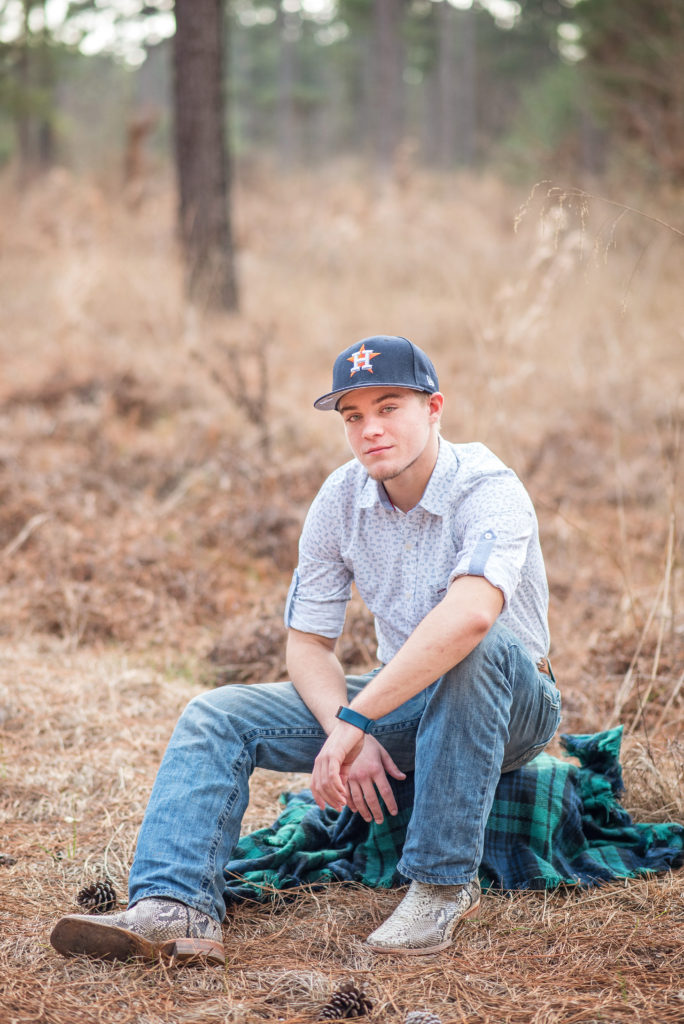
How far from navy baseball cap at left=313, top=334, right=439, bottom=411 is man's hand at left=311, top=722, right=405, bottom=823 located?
849 millimetres

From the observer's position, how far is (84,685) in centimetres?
387

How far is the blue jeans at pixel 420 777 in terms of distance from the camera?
229cm

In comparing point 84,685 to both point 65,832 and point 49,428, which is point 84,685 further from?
point 49,428

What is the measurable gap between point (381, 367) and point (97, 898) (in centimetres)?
155

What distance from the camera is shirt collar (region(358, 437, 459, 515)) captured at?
2.48 metres

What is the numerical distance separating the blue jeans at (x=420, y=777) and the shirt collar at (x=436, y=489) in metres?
0.35

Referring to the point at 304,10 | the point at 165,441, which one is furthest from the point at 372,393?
the point at 304,10

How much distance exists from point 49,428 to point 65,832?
4.09m

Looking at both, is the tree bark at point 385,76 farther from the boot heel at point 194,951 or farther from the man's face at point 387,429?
the boot heel at point 194,951

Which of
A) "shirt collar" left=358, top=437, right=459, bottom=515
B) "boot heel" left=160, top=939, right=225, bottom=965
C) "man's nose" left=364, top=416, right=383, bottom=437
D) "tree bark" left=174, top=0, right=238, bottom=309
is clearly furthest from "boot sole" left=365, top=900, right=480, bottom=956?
"tree bark" left=174, top=0, right=238, bottom=309

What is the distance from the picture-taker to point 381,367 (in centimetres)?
244

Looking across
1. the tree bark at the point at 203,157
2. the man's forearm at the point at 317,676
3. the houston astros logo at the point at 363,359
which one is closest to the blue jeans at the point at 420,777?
the man's forearm at the point at 317,676

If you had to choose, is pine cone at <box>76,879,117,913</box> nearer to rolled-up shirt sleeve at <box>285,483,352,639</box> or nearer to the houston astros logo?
rolled-up shirt sleeve at <box>285,483,352,639</box>

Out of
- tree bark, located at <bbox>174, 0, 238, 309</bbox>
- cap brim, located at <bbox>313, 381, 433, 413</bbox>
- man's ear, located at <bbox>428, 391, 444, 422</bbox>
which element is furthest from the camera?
tree bark, located at <bbox>174, 0, 238, 309</bbox>
